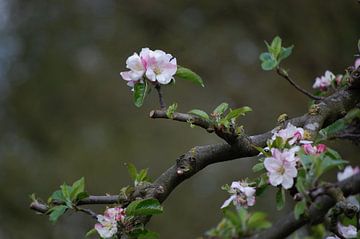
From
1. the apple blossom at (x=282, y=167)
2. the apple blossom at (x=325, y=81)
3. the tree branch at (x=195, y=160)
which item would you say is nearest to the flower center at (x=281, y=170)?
the apple blossom at (x=282, y=167)

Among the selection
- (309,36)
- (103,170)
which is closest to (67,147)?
(103,170)

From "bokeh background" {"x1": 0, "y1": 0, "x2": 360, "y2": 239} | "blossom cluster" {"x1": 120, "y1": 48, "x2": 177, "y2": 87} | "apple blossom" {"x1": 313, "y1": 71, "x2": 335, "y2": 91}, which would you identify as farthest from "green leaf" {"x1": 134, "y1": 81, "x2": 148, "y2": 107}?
"bokeh background" {"x1": 0, "y1": 0, "x2": 360, "y2": 239}

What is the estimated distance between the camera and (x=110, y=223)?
79 centimetres

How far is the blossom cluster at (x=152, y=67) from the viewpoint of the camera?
79 cm

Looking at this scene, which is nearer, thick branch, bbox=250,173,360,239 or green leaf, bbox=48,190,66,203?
thick branch, bbox=250,173,360,239

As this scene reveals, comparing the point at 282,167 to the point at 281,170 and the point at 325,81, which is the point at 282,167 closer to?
the point at 281,170

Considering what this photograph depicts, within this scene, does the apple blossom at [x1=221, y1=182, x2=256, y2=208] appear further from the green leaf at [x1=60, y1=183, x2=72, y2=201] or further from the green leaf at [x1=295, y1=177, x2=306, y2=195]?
the green leaf at [x1=60, y1=183, x2=72, y2=201]

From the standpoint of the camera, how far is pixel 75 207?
0.86 m

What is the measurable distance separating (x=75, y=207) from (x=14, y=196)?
2.90 m

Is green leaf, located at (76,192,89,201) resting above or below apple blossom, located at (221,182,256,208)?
above

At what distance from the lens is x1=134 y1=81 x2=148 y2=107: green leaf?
0.80 meters

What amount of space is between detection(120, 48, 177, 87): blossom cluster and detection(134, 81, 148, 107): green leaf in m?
0.01

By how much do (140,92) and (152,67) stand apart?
0.04 meters

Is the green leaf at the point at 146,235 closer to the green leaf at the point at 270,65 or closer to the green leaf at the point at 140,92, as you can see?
the green leaf at the point at 140,92
